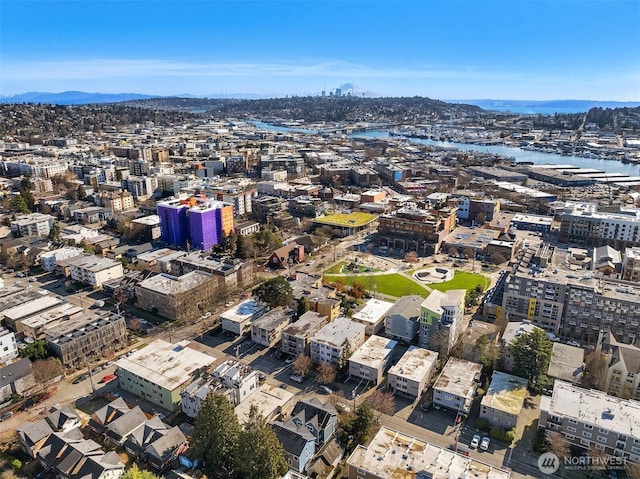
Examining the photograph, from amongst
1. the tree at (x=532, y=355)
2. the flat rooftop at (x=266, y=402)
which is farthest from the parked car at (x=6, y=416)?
the tree at (x=532, y=355)

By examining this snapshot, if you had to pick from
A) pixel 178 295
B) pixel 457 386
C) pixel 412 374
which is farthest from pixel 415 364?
pixel 178 295

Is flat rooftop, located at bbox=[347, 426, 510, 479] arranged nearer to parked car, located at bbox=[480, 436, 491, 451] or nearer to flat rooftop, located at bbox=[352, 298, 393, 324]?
parked car, located at bbox=[480, 436, 491, 451]

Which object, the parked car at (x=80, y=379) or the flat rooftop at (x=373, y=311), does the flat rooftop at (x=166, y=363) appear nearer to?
the parked car at (x=80, y=379)

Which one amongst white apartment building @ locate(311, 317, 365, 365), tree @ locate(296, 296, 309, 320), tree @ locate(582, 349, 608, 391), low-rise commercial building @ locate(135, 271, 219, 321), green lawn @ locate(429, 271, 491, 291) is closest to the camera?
tree @ locate(582, 349, 608, 391)

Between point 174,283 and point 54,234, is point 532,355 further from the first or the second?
point 54,234

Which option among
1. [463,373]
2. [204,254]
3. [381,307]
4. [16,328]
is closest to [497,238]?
[381,307]

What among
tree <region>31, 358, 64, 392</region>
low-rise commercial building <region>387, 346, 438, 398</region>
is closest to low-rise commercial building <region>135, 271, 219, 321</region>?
tree <region>31, 358, 64, 392</region>
